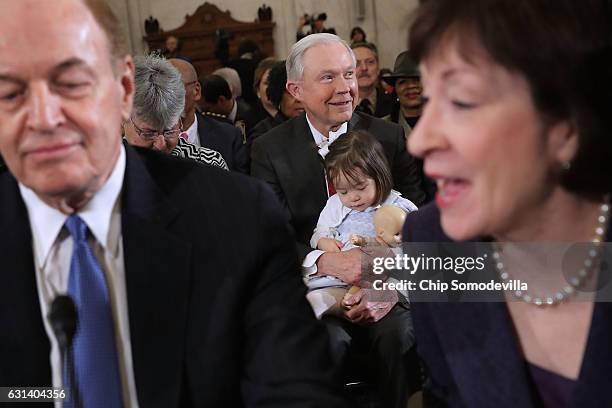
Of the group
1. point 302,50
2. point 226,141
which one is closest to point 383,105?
point 226,141

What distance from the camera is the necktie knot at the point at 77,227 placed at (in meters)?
1.41

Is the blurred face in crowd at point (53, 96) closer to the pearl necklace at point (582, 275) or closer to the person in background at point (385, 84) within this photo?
the pearl necklace at point (582, 275)

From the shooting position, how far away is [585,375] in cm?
131

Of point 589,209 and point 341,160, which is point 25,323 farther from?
point 341,160

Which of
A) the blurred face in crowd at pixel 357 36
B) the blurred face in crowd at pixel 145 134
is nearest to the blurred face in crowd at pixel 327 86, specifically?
the blurred face in crowd at pixel 145 134

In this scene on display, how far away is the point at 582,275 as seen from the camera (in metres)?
1.39

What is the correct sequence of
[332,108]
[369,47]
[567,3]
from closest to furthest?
1. [567,3]
2. [332,108]
3. [369,47]

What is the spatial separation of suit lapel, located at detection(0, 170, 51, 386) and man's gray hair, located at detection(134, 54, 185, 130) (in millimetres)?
1728

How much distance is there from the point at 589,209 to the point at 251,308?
0.66 meters

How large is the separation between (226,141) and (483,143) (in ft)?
10.1

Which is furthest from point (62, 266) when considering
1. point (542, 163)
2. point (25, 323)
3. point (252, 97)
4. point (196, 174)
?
point (252, 97)

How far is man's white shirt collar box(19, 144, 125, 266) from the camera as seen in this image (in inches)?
56.2

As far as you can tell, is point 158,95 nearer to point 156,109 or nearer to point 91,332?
point 156,109

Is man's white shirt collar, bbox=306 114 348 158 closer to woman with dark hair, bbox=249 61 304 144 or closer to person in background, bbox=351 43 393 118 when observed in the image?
woman with dark hair, bbox=249 61 304 144
